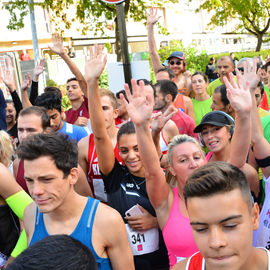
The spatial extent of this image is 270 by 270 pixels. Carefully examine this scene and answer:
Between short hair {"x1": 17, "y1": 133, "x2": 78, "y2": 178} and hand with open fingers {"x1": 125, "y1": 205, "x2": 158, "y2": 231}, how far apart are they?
2.15 feet

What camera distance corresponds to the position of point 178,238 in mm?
2553

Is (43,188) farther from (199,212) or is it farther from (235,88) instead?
(235,88)

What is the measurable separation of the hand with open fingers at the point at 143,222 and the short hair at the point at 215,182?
0.90 meters

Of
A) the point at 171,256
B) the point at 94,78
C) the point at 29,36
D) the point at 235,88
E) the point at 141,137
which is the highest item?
the point at 29,36

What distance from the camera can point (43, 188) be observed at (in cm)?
234

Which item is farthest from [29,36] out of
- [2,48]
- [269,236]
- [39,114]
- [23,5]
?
[269,236]

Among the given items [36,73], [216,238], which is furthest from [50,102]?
[216,238]

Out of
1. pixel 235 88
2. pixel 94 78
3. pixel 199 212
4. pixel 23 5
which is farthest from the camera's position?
pixel 23 5

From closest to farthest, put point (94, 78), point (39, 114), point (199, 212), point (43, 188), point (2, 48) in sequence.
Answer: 1. point (199, 212)
2. point (43, 188)
3. point (94, 78)
4. point (39, 114)
5. point (2, 48)

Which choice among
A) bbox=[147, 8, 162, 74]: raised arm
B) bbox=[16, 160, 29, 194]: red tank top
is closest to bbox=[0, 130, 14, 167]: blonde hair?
bbox=[16, 160, 29, 194]: red tank top

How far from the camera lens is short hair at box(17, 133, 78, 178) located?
2404 millimetres

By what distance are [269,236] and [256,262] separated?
592mm

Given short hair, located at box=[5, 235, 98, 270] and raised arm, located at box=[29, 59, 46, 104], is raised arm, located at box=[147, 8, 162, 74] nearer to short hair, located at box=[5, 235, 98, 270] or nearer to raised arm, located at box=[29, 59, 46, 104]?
raised arm, located at box=[29, 59, 46, 104]

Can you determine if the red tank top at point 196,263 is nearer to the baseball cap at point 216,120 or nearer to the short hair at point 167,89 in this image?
the baseball cap at point 216,120
